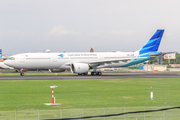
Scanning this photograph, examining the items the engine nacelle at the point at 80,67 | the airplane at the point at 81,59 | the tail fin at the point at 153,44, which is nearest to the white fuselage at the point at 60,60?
the airplane at the point at 81,59

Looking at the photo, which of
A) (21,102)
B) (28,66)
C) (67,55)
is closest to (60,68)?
(67,55)

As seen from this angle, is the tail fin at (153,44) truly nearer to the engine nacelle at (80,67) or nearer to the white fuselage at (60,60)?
the white fuselage at (60,60)

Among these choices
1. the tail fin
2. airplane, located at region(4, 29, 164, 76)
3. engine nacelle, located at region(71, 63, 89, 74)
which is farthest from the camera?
the tail fin

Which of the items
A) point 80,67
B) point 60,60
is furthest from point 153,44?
point 60,60

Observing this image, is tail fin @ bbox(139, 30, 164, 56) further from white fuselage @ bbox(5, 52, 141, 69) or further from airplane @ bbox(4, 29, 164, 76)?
white fuselage @ bbox(5, 52, 141, 69)

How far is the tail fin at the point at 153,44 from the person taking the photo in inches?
2549

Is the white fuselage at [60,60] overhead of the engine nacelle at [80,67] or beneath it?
overhead

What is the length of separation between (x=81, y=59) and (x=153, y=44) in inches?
756

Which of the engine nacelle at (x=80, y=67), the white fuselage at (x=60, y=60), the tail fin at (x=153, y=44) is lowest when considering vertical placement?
the engine nacelle at (x=80, y=67)

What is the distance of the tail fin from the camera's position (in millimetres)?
64750

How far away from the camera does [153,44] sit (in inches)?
2557

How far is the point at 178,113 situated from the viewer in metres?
15.0

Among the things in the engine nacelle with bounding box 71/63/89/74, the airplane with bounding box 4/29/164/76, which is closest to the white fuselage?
the airplane with bounding box 4/29/164/76

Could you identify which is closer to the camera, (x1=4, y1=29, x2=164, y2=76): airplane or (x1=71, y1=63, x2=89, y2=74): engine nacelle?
(x1=71, y1=63, x2=89, y2=74): engine nacelle
